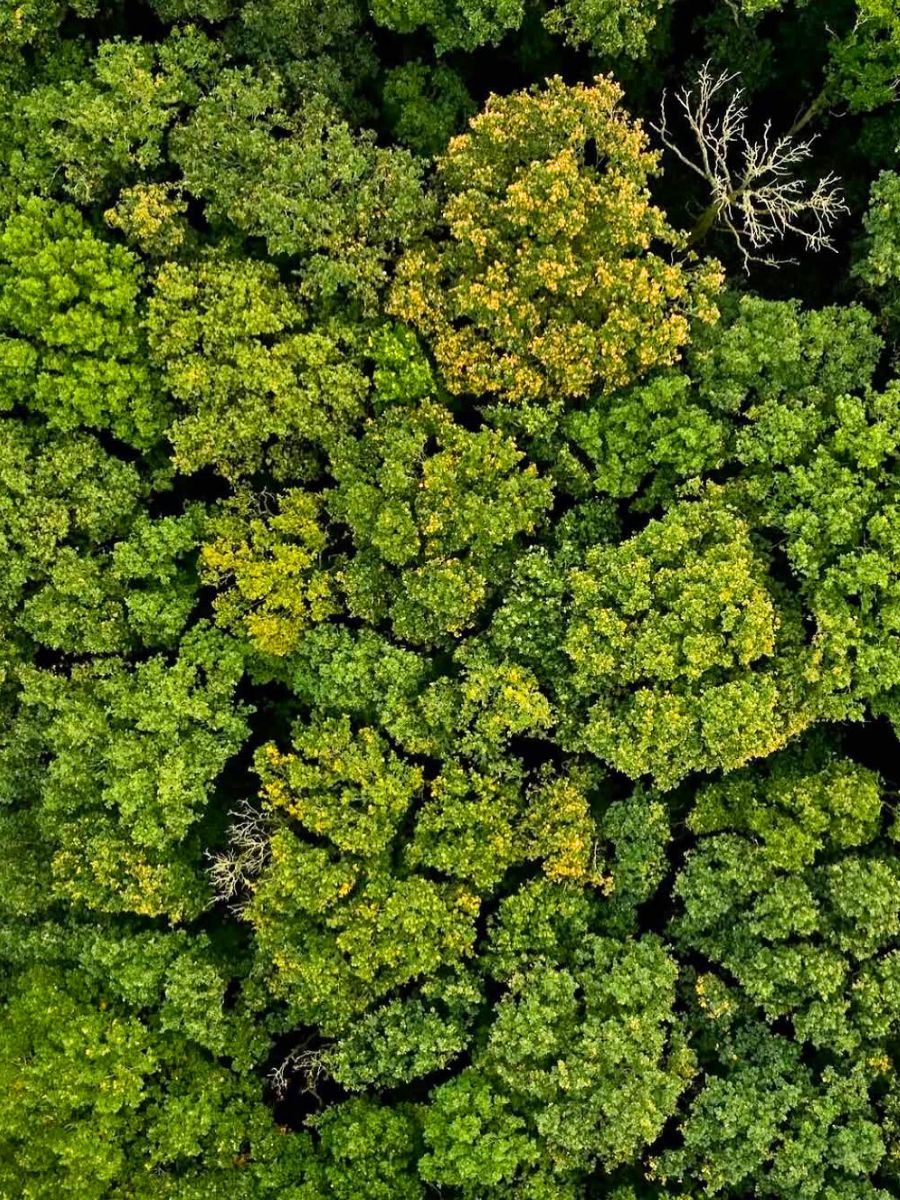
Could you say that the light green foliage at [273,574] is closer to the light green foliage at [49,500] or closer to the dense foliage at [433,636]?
the dense foliage at [433,636]

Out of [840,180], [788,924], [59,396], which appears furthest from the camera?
[840,180]

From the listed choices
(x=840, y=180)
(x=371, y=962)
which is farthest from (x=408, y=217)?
(x=371, y=962)

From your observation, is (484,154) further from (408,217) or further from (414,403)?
(414,403)

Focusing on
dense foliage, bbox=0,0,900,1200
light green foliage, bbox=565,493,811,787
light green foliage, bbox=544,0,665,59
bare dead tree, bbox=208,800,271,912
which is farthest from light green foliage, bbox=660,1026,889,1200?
light green foliage, bbox=544,0,665,59

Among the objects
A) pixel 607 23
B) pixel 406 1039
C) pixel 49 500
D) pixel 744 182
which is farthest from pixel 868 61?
pixel 406 1039

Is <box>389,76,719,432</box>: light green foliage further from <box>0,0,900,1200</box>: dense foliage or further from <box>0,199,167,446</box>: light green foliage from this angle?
<box>0,199,167,446</box>: light green foliage

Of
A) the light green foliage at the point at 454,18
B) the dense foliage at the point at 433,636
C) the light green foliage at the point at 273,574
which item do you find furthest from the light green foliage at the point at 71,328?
the light green foliage at the point at 454,18

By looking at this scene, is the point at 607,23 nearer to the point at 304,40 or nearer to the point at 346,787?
the point at 304,40
